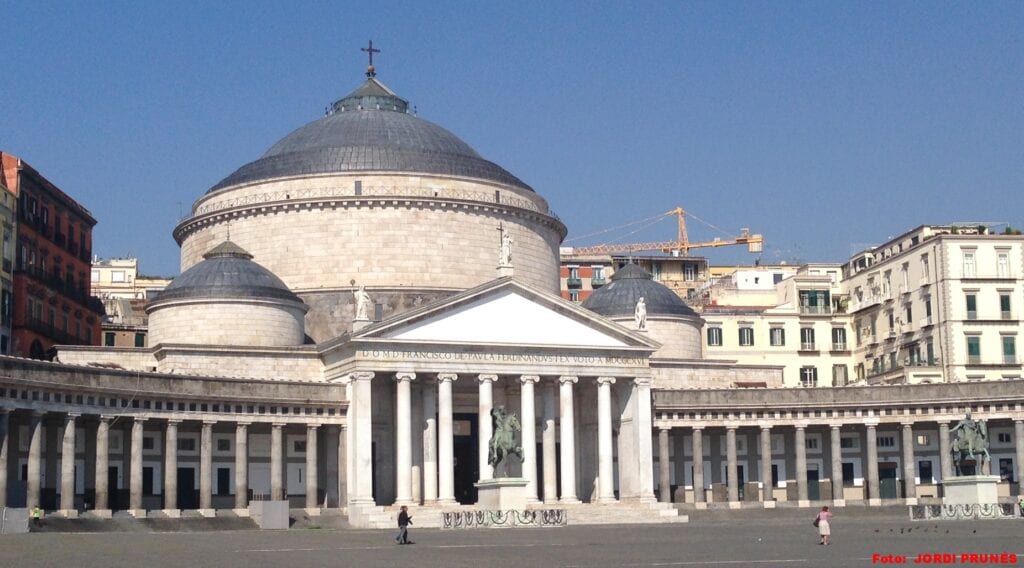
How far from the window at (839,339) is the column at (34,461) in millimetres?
65934

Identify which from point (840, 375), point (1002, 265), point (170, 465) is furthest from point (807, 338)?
point (170, 465)

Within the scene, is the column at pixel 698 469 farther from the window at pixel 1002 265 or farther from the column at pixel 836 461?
the window at pixel 1002 265

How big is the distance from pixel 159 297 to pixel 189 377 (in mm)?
12327

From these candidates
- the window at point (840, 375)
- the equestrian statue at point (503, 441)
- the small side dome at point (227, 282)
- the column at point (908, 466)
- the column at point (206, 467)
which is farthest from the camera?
the window at point (840, 375)

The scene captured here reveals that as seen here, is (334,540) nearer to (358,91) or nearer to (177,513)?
(177,513)

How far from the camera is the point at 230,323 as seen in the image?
87.2 m

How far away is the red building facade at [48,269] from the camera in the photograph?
90.8m

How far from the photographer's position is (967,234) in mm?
109312

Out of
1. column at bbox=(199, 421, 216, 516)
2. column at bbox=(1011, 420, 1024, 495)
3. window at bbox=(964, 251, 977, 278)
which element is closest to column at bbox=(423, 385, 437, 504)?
column at bbox=(199, 421, 216, 516)

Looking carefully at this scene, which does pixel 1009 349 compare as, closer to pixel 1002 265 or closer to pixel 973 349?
pixel 973 349

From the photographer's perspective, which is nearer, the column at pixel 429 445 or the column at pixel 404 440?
the column at pixel 404 440

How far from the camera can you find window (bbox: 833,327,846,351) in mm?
121125

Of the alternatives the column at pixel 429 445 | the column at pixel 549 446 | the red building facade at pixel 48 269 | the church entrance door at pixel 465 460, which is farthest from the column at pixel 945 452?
the red building facade at pixel 48 269

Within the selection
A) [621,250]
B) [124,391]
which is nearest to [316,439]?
[124,391]
